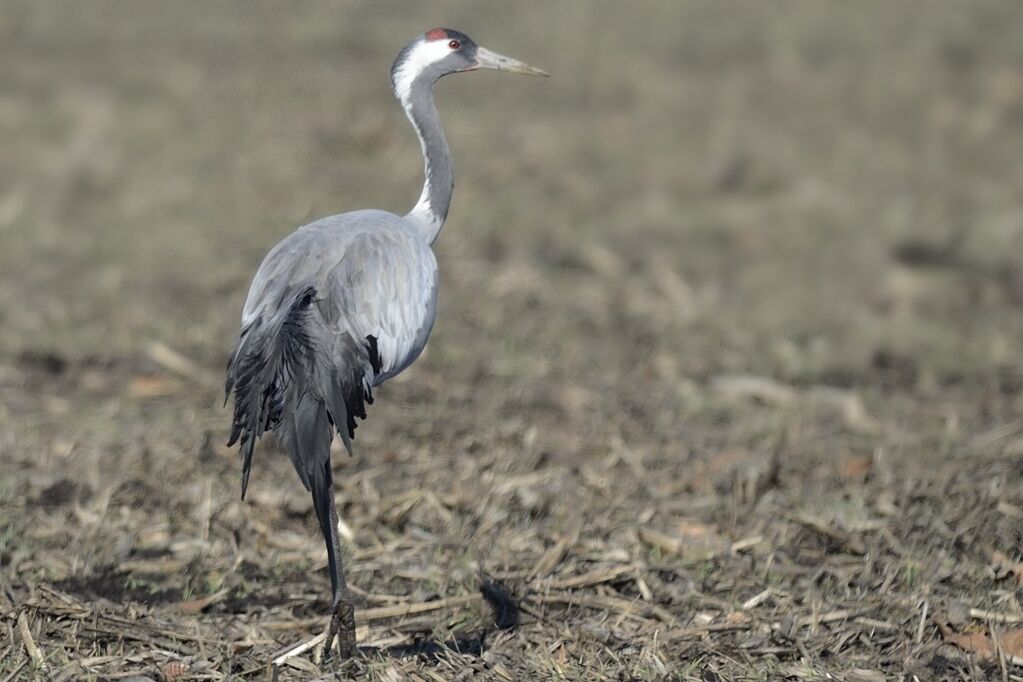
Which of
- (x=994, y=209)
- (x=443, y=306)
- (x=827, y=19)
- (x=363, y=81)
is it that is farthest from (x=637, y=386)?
(x=827, y=19)

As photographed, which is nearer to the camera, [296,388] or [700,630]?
[296,388]

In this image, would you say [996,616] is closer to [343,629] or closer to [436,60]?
[343,629]

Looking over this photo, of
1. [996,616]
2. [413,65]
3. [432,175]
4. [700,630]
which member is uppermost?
[413,65]

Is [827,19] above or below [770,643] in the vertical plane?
above

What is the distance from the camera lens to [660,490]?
6941 mm

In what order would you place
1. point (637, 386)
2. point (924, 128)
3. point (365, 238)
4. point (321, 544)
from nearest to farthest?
point (365, 238)
point (321, 544)
point (637, 386)
point (924, 128)

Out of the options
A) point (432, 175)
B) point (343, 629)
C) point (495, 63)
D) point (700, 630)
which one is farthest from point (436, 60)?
point (700, 630)

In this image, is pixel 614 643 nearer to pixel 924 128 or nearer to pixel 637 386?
pixel 637 386

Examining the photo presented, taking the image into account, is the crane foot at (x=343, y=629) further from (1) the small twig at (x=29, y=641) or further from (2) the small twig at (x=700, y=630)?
(2) the small twig at (x=700, y=630)

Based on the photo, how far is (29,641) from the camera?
16.0ft

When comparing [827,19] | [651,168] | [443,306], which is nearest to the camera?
[443,306]

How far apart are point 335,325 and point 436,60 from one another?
5.01 ft

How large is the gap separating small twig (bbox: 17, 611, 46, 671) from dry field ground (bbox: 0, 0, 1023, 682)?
0.04 feet

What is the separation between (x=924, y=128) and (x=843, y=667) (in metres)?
10.5
